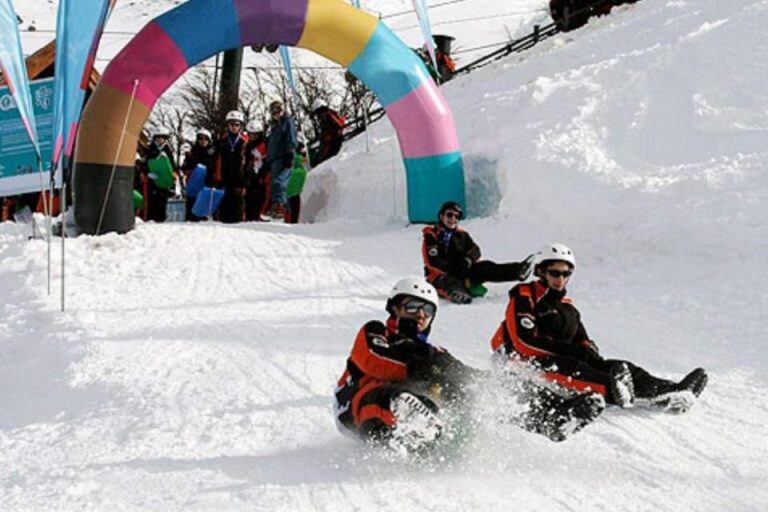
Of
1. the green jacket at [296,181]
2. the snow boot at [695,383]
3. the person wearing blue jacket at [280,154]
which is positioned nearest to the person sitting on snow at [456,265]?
the snow boot at [695,383]

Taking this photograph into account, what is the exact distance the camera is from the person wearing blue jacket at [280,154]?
12.1m

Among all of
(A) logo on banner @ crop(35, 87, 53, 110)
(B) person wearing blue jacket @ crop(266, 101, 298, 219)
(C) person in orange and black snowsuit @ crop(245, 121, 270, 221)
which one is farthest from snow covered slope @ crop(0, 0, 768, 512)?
(A) logo on banner @ crop(35, 87, 53, 110)

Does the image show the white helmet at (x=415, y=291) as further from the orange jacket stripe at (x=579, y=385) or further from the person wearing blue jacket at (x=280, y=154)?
the person wearing blue jacket at (x=280, y=154)

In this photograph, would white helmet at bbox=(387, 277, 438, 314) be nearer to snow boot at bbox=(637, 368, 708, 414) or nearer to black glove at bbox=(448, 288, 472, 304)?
snow boot at bbox=(637, 368, 708, 414)

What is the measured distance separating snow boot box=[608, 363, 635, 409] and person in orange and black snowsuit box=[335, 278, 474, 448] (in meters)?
0.80

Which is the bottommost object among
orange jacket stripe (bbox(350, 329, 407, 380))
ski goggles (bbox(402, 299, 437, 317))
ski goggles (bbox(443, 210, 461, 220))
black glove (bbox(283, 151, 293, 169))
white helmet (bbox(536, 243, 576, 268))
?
orange jacket stripe (bbox(350, 329, 407, 380))

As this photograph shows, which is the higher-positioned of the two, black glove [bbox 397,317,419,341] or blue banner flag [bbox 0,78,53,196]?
blue banner flag [bbox 0,78,53,196]

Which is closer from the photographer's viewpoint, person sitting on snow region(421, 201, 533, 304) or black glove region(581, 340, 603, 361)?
black glove region(581, 340, 603, 361)

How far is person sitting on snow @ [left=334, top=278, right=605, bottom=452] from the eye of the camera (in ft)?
10.7

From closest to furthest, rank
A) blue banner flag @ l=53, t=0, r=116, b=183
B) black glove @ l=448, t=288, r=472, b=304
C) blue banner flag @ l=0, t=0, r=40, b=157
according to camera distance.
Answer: blue banner flag @ l=0, t=0, r=40, b=157 → blue banner flag @ l=53, t=0, r=116, b=183 → black glove @ l=448, t=288, r=472, b=304

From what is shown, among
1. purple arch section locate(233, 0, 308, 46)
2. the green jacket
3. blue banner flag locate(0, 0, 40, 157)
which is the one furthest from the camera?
the green jacket

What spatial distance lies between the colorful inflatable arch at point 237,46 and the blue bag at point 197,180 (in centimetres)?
253

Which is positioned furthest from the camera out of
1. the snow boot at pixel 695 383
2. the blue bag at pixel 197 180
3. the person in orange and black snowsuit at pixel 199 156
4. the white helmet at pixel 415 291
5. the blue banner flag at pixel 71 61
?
the person in orange and black snowsuit at pixel 199 156

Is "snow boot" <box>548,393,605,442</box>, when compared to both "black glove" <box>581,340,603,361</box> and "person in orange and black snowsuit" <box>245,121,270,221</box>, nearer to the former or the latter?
"black glove" <box>581,340,603,361</box>
